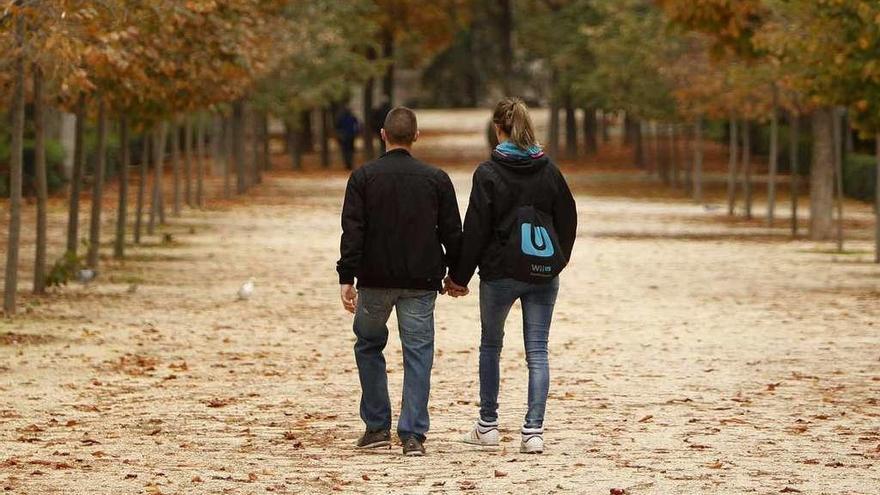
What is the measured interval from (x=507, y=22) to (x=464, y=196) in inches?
1048

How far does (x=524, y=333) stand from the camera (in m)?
9.76

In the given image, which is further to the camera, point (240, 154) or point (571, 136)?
point (571, 136)

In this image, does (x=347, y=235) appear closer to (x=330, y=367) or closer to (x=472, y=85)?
(x=330, y=367)

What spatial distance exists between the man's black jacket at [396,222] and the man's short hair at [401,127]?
0.32 ft

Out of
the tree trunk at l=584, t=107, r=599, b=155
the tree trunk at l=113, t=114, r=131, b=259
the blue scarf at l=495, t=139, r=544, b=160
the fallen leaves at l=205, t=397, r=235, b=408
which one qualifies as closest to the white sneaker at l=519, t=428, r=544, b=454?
the blue scarf at l=495, t=139, r=544, b=160

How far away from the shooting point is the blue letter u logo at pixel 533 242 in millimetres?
9594

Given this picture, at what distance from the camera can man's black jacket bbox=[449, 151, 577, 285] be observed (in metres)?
9.59

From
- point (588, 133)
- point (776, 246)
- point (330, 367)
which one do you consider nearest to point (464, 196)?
point (776, 246)

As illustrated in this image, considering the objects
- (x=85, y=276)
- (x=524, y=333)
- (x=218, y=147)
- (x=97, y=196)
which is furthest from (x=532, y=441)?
(x=218, y=147)

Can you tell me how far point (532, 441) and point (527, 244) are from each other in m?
0.96

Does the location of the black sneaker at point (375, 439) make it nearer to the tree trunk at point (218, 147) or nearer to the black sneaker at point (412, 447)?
the black sneaker at point (412, 447)

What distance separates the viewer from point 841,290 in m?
20.6

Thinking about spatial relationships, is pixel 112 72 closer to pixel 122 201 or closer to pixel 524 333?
pixel 122 201

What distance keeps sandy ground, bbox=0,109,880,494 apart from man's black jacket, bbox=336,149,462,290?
0.90 metres
